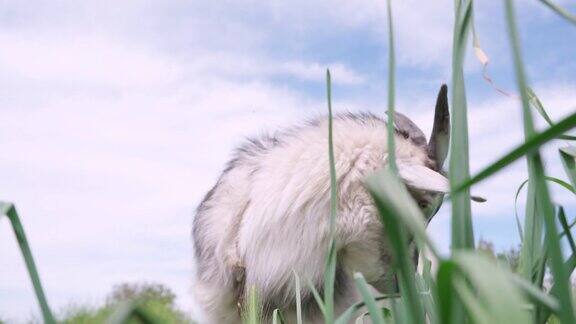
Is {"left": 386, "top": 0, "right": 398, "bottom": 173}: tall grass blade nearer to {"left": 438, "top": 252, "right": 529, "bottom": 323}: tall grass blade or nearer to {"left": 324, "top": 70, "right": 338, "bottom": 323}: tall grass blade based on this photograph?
{"left": 324, "top": 70, "right": 338, "bottom": 323}: tall grass blade

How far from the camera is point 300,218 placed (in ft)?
7.64

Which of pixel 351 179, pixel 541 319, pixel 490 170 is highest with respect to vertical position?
pixel 351 179

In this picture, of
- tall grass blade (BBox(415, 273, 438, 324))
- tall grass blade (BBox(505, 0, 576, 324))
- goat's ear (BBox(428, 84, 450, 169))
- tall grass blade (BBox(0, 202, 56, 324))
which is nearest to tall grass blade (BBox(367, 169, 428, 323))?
tall grass blade (BBox(505, 0, 576, 324))

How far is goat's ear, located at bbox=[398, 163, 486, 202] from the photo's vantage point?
1994 mm

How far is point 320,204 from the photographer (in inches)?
90.4

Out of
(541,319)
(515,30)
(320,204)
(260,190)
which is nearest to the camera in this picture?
(515,30)

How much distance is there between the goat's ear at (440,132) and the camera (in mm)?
2303

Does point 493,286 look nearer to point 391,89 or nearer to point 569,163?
point 391,89

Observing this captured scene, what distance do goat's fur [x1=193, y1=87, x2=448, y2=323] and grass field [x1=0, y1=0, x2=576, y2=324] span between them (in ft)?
4.04

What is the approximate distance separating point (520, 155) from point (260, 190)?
6.73 ft

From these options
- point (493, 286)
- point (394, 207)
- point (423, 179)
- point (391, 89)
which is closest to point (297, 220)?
point (423, 179)

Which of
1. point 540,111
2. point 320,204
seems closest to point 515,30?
point 540,111

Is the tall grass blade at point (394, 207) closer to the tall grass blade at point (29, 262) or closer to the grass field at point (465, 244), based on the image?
the grass field at point (465, 244)

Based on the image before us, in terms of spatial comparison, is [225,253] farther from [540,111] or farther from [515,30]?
[515,30]
